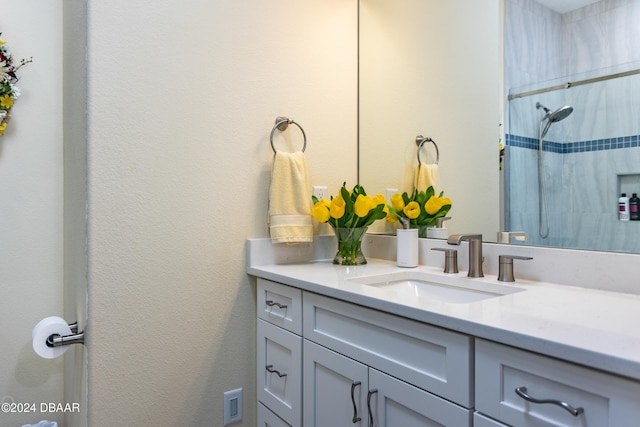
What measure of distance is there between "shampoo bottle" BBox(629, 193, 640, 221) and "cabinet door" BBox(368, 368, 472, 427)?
2.09ft

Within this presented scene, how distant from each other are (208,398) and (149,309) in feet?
1.27

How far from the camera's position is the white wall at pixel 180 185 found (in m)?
1.23

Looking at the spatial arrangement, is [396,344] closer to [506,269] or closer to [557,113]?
[506,269]

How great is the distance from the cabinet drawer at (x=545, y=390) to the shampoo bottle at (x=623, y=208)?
22.0 inches

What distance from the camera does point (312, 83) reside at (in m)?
1.65

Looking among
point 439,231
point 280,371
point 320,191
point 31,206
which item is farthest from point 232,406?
point 31,206

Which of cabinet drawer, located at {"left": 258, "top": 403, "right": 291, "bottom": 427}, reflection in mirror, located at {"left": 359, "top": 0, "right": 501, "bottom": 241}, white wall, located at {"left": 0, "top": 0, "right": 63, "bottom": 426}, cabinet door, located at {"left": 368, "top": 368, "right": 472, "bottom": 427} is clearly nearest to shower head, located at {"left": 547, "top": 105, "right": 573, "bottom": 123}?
reflection in mirror, located at {"left": 359, "top": 0, "right": 501, "bottom": 241}

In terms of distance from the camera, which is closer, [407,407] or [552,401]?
[552,401]

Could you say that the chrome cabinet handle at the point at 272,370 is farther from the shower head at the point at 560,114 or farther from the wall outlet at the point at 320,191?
the shower head at the point at 560,114

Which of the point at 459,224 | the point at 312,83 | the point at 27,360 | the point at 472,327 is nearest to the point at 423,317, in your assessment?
the point at 472,327

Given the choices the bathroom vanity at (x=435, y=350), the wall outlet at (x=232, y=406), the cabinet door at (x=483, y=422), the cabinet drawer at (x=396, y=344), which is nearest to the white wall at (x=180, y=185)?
the wall outlet at (x=232, y=406)

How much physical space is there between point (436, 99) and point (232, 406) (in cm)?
136

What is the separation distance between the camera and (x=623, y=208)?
3.31ft

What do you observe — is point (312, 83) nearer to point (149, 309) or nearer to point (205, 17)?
point (205, 17)
